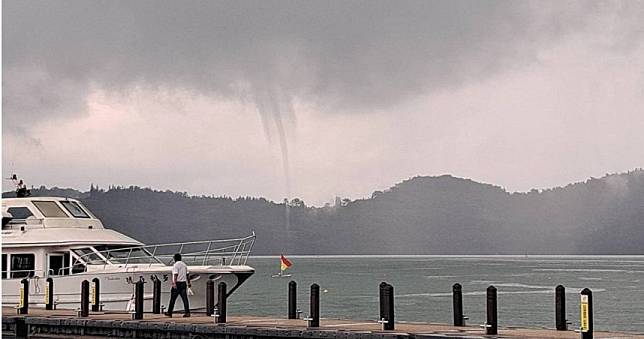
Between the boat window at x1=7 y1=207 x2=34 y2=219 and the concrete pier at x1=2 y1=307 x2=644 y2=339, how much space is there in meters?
7.50

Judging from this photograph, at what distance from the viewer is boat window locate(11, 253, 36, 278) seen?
3372 centimetres

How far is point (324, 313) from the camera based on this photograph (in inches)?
2776

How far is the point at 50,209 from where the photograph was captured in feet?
115

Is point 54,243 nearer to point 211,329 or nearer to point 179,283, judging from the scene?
point 179,283

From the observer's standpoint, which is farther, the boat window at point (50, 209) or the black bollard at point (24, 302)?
the boat window at point (50, 209)

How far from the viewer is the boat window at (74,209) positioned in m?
35.5

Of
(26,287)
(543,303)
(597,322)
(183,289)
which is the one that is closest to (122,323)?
(183,289)

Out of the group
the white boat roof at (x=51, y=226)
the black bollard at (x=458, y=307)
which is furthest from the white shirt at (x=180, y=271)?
the white boat roof at (x=51, y=226)

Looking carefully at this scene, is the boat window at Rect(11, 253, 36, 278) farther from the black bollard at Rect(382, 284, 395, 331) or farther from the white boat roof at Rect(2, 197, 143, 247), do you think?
the black bollard at Rect(382, 284, 395, 331)

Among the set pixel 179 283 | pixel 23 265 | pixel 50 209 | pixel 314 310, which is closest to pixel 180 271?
pixel 179 283

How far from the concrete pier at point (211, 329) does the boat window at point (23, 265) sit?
555 centimetres

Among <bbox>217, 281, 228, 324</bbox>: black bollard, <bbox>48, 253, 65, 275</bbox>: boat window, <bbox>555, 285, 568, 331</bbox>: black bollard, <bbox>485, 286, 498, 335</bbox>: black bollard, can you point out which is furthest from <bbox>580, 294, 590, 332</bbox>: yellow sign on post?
<bbox>48, 253, 65, 275</bbox>: boat window

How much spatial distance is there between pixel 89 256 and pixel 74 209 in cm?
313

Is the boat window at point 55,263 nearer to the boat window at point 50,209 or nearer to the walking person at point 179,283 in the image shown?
the boat window at point 50,209
